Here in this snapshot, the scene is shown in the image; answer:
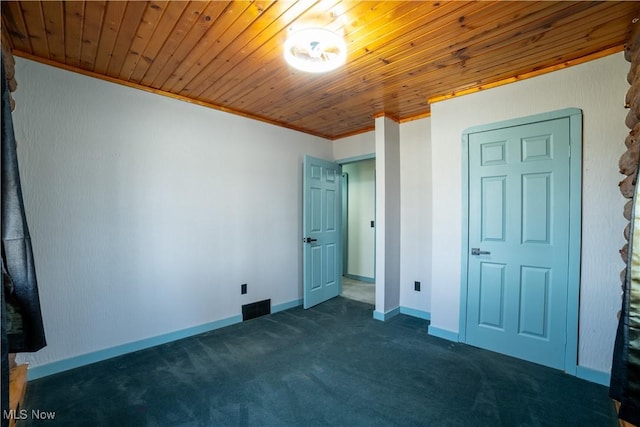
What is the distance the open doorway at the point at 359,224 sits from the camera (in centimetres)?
536

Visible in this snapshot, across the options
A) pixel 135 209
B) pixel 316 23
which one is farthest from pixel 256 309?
pixel 316 23

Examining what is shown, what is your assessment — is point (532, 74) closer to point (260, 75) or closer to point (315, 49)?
point (315, 49)

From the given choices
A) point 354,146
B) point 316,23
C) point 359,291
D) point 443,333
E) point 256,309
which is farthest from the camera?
point 359,291

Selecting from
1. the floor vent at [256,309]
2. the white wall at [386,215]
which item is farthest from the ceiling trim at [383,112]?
the floor vent at [256,309]

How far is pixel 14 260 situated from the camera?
1.31 meters

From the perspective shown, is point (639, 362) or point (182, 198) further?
point (182, 198)

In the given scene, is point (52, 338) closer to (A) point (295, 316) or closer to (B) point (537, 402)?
(A) point (295, 316)

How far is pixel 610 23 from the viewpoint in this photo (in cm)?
185

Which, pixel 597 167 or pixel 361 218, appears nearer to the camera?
pixel 597 167

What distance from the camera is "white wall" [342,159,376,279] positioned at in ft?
17.6

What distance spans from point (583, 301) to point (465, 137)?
1.66 m

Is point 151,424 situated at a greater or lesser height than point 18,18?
lesser

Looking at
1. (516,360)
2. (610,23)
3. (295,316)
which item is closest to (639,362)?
(516,360)

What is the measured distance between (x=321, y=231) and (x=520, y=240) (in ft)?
7.75
